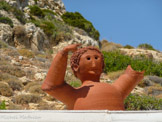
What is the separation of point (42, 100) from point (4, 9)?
1680 cm

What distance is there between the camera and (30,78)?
484 inches

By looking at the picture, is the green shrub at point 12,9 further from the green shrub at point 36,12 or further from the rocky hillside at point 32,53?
the green shrub at point 36,12

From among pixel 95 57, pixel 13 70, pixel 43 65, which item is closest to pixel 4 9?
pixel 43 65

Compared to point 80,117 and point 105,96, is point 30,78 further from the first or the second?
point 80,117

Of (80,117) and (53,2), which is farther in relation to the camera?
(53,2)

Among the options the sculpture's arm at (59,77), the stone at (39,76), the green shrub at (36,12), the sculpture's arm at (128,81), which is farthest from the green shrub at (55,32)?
the sculpture's arm at (59,77)

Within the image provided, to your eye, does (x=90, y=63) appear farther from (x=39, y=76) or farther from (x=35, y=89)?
(x=39, y=76)

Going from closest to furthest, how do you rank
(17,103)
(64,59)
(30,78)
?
(64,59), (17,103), (30,78)

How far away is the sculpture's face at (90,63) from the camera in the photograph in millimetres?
3703

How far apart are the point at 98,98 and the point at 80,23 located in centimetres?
3076

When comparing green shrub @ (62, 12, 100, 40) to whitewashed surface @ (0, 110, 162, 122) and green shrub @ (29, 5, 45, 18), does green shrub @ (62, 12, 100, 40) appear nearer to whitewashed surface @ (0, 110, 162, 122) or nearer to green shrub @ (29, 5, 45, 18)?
green shrub @ (29, 5, 45, 18)

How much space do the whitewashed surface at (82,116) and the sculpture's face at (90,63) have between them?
1340 mm

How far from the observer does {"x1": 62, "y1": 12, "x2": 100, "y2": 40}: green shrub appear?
33.5m

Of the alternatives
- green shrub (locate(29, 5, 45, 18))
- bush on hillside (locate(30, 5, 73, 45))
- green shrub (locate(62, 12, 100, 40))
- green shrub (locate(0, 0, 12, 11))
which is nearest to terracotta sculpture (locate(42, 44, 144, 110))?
bush on hillside (locate(30, 5, 73, 45))
